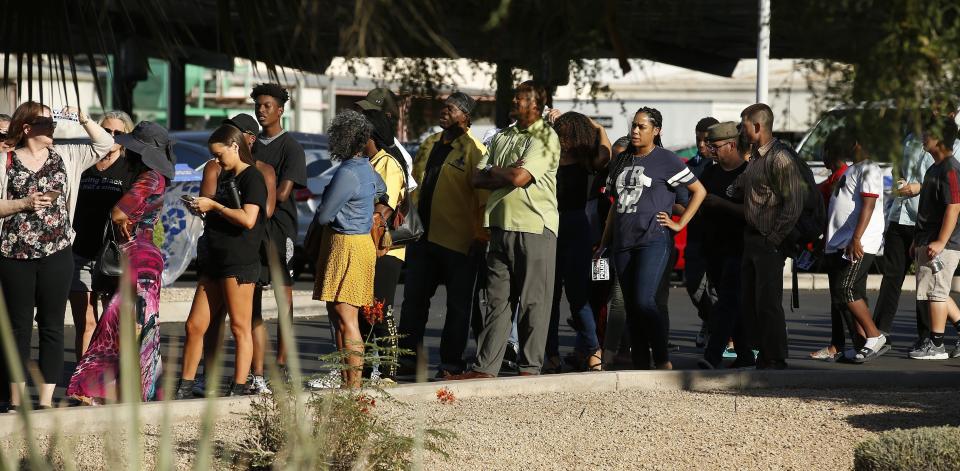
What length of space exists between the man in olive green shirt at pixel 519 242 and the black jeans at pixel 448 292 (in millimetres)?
427

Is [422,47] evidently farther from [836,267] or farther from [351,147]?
[836,267]

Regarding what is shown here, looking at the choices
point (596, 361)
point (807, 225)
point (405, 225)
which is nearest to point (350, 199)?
point (405, 225)

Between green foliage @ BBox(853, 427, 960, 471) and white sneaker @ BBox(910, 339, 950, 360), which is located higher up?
green foliage @ BBox(853, 427, 960, 471)

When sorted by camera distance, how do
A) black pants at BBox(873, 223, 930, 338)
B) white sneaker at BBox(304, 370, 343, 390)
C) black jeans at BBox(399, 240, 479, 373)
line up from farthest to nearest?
black pants at BBox(873, 223, 930, 338), black jeans at BBox(399, 240, 479, 373), white sneaker at BBox(304, 370, 343, 390)

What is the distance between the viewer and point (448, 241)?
882 cm

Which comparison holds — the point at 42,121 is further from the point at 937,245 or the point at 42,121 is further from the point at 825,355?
A: the point at 937,245

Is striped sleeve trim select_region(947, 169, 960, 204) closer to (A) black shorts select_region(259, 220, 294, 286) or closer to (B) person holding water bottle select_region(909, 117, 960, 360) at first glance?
(B) person holding water bottle select_region(909, 117, 960, 360)

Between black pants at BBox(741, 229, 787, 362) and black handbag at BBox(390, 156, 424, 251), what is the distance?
6.78ft

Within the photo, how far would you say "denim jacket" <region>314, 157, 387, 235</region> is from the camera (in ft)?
A: 26.3

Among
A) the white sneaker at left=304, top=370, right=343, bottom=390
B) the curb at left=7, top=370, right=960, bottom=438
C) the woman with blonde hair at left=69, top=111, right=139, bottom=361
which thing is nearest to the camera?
the white sneaker at left=304, top=370, right=343, bottom=390

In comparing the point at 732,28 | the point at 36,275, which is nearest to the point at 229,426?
the point at 36,275

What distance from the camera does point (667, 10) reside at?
3066mm

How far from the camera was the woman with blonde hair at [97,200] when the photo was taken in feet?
26.0

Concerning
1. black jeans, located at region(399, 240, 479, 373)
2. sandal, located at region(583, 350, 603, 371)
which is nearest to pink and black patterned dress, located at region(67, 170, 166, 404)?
black jeans, located at region(399, 240, 479, 373)
